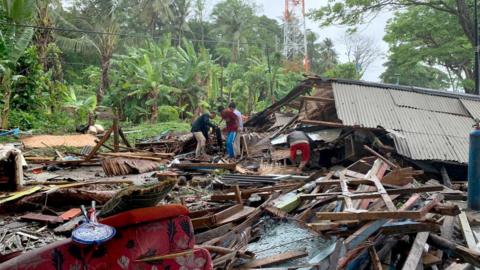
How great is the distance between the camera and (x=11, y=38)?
38.8ft

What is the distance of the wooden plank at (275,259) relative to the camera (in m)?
3.37

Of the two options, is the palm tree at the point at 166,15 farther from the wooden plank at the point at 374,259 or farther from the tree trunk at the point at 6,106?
the wooden plank at the point at 374,259

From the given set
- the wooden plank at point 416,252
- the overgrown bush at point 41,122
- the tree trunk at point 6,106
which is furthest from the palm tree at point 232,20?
the wooden plank at point 416,252

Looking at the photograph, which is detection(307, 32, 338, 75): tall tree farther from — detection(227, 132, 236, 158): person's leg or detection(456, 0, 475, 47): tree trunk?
detection(227, 132, 236, 158): person's leg

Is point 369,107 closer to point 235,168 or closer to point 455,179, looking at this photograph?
point 455,179

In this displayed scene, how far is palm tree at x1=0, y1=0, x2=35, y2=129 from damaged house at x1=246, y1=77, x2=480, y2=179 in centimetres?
787

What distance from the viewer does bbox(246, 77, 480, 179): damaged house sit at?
27.9ft

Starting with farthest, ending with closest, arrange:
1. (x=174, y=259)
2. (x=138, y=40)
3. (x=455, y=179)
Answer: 1. (x=138, y=40)
2. (x=455, y=179)
3. (x=174, y=259)

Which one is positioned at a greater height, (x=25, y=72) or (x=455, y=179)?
(x=25, y=72)

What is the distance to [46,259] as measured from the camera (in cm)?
227

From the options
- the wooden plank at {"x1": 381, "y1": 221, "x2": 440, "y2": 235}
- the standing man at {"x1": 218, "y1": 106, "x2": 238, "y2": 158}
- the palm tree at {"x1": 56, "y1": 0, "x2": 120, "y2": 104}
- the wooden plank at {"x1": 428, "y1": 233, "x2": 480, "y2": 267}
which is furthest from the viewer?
the palm tree at {"x1": 56, "y1": 0, "x2": 120, "y2": 104}

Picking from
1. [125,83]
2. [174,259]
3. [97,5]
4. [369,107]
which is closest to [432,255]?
[174,259]

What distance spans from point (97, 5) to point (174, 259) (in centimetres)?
3232

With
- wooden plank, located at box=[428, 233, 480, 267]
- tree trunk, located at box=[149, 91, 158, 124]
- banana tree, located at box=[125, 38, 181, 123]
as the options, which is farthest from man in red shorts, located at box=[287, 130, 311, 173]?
tree trunk, located at box=[149, 91, 158, 124]
